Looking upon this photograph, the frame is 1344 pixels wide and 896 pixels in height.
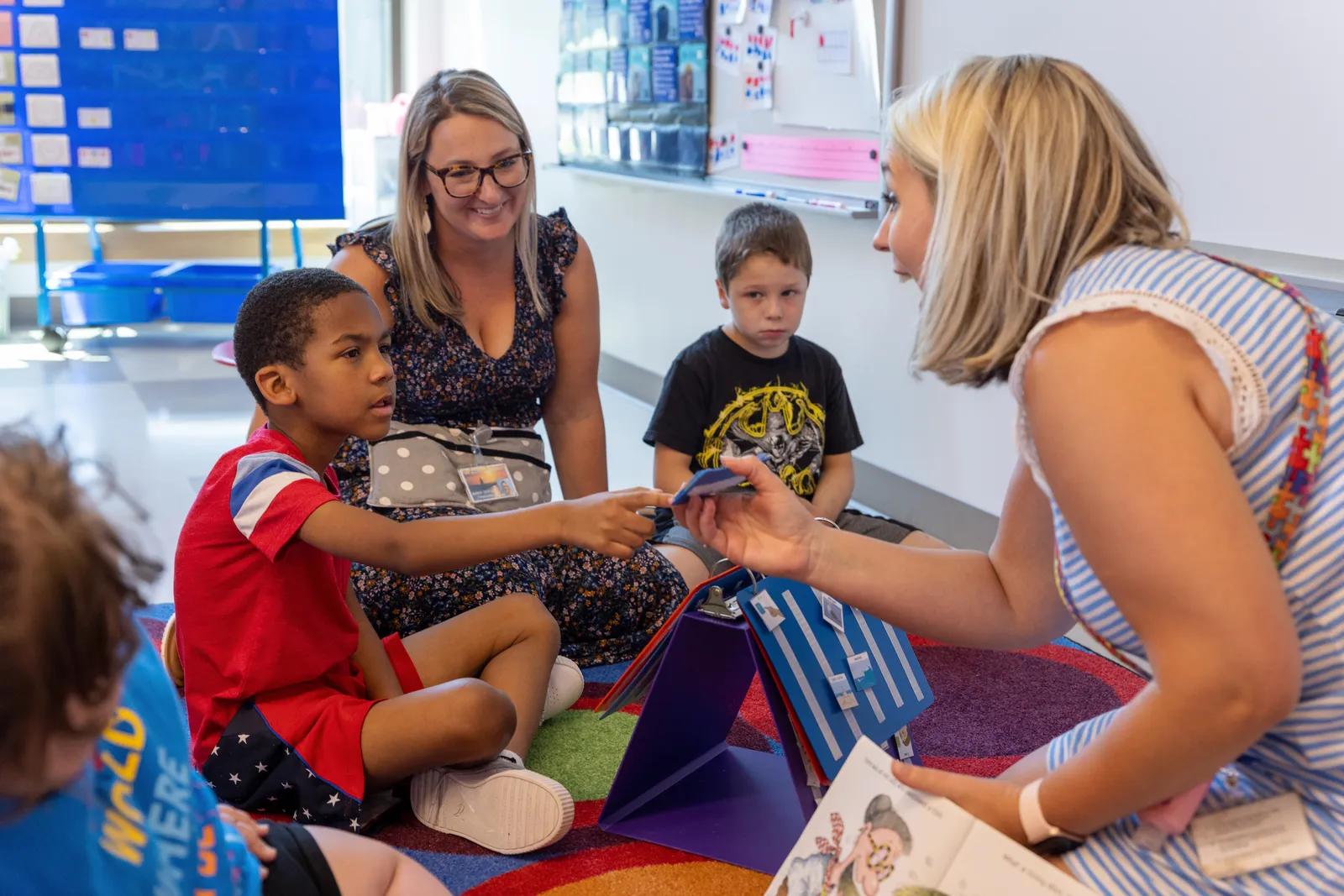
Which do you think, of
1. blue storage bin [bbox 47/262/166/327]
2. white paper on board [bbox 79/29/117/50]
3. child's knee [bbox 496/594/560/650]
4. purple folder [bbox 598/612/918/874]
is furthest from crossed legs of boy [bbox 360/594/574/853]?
white paper on board [bbox 79/29/117/50]

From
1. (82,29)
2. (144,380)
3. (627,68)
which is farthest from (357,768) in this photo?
(82,29)

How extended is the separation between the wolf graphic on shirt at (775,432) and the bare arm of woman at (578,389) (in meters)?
0.25

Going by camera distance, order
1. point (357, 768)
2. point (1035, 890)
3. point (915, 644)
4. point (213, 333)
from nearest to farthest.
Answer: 1. point (1035, 890)
2. point (357, 768)
3. point (915, 644)
4. point (213, 333)

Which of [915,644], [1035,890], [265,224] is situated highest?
[265,224]

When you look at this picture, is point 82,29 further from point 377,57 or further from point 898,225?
point 898,225

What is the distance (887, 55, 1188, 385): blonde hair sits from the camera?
113 cm

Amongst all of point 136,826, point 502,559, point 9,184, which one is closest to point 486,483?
point 502,559

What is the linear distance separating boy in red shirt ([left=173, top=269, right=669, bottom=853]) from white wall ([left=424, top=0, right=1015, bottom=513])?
4.39ft

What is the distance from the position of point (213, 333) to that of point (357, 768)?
210 inches

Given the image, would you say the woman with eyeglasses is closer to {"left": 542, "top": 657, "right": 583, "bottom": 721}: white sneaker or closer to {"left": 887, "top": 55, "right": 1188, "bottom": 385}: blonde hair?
{"left": 542, "top": 657, "right": 583, "bottom": 721}: white sneaker

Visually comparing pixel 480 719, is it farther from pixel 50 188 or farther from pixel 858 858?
pixel 50 188

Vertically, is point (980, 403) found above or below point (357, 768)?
above

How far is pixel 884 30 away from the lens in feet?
11.2

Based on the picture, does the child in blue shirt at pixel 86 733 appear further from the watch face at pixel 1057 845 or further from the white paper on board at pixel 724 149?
the white paper on board at pixel 724 149
